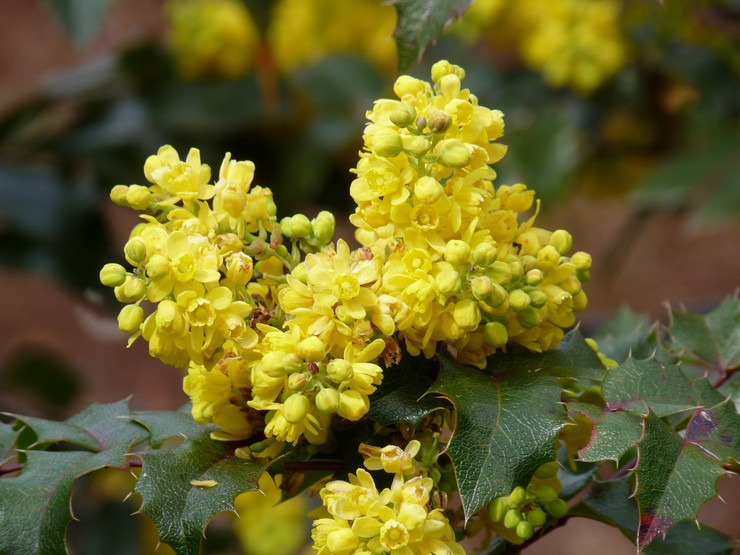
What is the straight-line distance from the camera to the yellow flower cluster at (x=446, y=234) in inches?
18.0

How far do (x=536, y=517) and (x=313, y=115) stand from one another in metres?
1.45

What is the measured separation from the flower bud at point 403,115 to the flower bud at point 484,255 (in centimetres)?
9

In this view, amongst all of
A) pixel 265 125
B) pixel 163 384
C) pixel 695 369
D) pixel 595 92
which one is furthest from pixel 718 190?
pixel 163 384

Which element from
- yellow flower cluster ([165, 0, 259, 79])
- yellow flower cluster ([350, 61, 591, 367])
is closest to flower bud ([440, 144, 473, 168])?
yellow flower cluster ([350, 61, 591, 367])

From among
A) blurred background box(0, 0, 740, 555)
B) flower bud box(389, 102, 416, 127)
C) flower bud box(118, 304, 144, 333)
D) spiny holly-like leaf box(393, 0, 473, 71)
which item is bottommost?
blurred background box(0, 0, 740, 555)

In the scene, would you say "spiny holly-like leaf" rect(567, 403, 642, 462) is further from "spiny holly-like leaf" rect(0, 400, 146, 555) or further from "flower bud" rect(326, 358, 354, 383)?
"spiny holly-like leaf" rect(0, 400, 146, 555)

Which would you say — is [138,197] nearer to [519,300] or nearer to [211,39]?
[519,300]

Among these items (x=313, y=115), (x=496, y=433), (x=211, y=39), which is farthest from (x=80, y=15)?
(x=496, y=433)

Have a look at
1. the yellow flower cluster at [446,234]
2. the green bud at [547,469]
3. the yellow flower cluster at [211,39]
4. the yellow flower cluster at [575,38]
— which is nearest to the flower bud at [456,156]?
the yellow flower cluster at [446,234]

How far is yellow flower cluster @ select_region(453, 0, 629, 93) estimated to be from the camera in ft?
4.67

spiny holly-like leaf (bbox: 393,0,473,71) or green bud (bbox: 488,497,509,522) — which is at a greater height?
spiny holly-like leaf (bbox: 393,0,473,71)

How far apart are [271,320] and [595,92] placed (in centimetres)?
125

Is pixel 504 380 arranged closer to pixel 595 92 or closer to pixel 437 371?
pixel 437 371

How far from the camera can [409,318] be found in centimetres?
46
